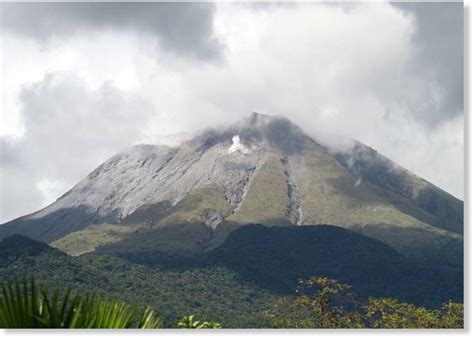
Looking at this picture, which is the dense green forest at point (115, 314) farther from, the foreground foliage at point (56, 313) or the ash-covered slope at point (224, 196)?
the ash-covered slope at point (224, 196)

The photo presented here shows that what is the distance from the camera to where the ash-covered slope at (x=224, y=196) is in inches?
2793

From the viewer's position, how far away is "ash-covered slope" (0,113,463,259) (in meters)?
70.9

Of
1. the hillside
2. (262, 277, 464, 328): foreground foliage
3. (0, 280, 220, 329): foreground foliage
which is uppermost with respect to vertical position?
the hillside

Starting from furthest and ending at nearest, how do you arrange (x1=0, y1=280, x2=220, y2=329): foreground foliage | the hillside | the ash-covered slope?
the ash-covered slope → the hillside → (x1=0, y1=280, x2=220, y2=329): foreground foliage

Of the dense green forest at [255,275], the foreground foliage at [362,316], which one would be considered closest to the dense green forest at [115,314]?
the foreground foliage at [362,316]

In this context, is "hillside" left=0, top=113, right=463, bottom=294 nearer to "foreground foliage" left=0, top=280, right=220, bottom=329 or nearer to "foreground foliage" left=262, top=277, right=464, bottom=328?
"foreground foliage" left=262, top=277, right=464, bottom=328

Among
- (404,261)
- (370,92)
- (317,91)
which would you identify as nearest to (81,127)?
(317,91)

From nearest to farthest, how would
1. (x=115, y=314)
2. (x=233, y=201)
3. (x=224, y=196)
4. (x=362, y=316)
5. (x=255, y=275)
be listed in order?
1. (x=115, y=314)
2. (x=362, y=316)
3. (x=255, y=275)
4. (x=233, y=201)
5. (x=224, y=196)

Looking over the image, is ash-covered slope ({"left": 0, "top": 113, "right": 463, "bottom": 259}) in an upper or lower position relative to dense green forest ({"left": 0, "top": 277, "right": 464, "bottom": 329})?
upper

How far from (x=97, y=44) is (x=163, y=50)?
182 cm

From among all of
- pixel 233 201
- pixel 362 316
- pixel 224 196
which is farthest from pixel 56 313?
pixel 224 196

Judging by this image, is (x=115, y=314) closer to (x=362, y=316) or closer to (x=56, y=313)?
(x=56, y=313)

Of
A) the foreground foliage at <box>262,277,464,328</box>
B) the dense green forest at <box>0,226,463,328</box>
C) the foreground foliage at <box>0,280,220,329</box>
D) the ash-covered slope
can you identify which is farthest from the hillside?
the foreground foliage at <box>0,280,220,329</box>

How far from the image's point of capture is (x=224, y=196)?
94188mm
